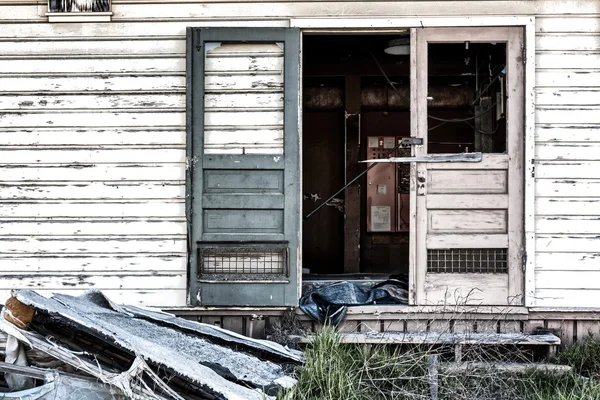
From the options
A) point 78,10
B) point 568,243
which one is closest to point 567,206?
point 568,243

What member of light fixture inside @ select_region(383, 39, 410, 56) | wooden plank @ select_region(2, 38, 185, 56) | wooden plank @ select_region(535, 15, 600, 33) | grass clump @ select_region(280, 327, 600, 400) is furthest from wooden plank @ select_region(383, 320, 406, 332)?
light fixture inside @ select_region(383, 39, 410, 56)

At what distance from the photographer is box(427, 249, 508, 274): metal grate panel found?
18.3 feet

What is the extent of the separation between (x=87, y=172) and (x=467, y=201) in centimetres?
306

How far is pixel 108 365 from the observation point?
162 inches

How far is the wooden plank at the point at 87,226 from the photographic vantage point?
5.64 meters

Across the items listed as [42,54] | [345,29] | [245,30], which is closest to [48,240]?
[42,54]

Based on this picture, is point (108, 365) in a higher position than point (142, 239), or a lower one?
lower

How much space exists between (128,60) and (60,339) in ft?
8.11

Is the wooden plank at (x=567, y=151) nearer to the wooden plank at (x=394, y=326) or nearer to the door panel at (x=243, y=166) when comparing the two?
the wooden plank at (x=394, y=326)

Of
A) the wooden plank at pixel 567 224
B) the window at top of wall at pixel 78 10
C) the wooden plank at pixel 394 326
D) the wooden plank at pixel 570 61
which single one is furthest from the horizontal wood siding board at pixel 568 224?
the window at top of wall at pixel 78 10

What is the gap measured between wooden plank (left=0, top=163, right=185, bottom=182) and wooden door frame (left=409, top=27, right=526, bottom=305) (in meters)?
2.01

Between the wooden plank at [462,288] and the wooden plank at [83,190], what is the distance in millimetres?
2243

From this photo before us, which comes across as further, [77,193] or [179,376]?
[77,193]

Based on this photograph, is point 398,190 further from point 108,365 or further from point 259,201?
point 108,365
